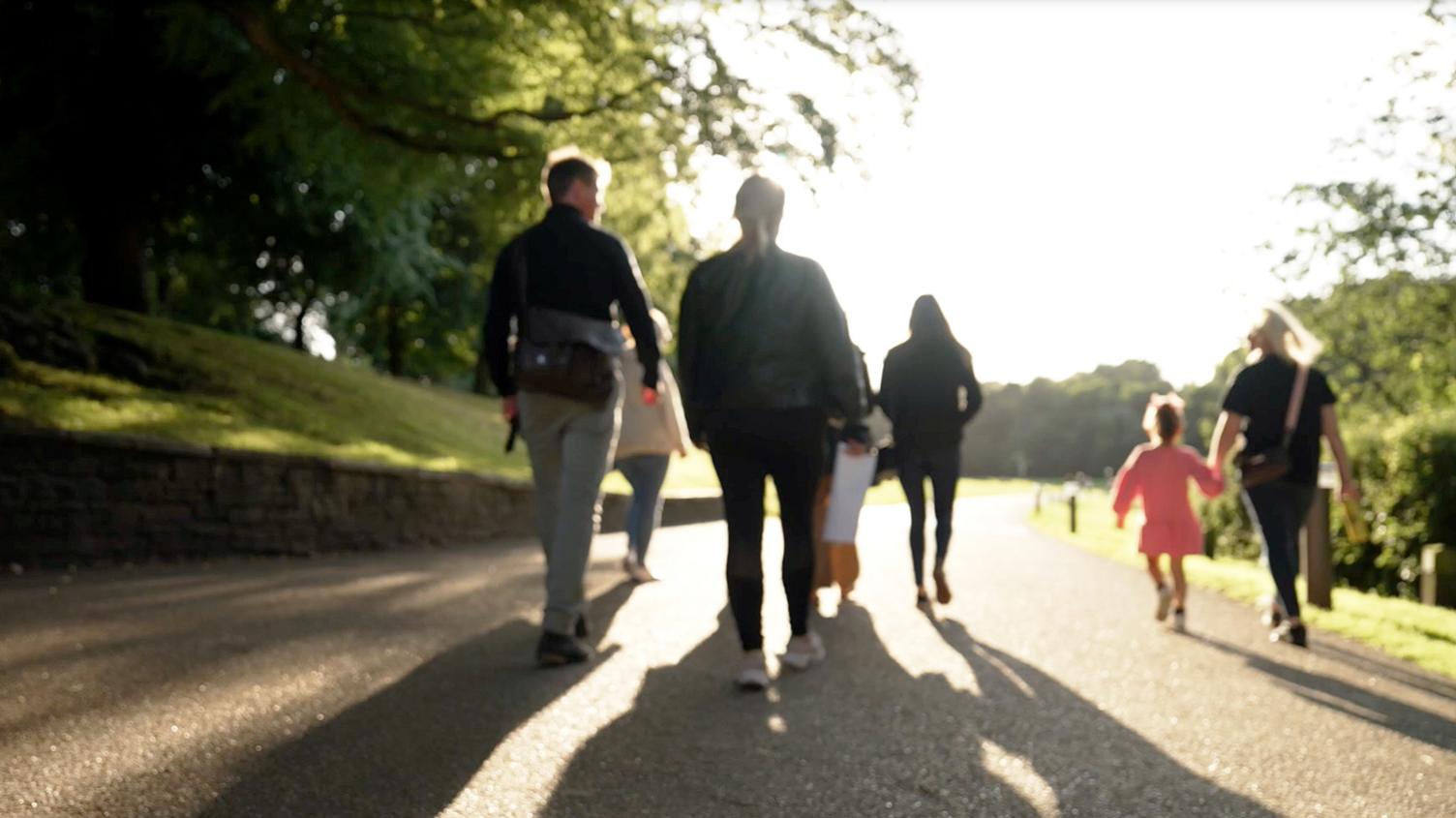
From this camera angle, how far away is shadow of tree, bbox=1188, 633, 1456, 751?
4809 mm

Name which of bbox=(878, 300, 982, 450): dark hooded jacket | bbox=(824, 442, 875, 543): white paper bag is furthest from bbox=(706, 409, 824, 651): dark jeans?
bbox=(878, 300, 982, 450): dark hooded jacket

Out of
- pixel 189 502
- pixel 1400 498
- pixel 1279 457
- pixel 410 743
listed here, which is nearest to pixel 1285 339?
pixel 1279 457

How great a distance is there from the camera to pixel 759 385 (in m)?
5.18

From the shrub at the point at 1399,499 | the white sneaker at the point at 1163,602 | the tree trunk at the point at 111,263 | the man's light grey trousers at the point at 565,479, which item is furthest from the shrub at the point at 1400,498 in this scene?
the tree trunk at the point at 111,263

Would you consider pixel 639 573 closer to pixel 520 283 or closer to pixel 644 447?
pixel 644 447

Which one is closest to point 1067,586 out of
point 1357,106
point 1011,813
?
point 1011,813

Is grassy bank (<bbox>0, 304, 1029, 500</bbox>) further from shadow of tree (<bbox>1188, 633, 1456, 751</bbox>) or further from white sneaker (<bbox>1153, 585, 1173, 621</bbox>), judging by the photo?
shadow of tree (<bbox>1188, 633, 1456, 751</bbox>)

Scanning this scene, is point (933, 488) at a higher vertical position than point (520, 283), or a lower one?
lower

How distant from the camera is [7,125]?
20.0m

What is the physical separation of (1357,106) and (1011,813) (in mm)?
22470

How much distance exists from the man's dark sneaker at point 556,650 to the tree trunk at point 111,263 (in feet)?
61.0

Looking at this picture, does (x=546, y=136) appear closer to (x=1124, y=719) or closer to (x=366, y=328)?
(x=1124, y=719)

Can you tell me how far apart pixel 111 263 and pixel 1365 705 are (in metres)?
21.0

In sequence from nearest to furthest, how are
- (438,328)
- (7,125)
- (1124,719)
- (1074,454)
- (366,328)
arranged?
(1124,719) → (7,125) → (438,328) → (366,328) → (1074,454)
